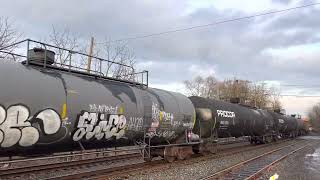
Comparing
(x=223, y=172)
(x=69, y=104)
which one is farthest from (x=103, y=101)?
(x=223, y=172)

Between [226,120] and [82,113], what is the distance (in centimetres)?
1400

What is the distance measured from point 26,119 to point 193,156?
12607 millimetres

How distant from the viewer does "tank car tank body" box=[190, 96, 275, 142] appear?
69.0 ft

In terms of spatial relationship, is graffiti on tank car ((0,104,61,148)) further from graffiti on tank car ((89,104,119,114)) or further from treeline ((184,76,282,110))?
treeline ((184,76,282,110))

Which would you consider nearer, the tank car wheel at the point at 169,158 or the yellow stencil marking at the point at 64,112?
the yellow stencil marking at the point at 64,112

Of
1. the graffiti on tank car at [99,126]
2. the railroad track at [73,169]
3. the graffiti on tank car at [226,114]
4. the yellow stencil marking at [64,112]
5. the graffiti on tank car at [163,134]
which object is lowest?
the railroad track at [73,169]

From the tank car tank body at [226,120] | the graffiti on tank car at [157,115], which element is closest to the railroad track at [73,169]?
the graffiti on tank car at [157,115]

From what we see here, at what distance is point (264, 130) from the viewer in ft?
110

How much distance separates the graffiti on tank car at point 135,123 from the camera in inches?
545

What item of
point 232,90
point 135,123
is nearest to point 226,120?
point 135,123

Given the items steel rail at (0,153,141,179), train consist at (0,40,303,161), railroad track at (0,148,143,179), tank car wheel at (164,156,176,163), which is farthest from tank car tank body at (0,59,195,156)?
steel rail at (0,153,141,179)

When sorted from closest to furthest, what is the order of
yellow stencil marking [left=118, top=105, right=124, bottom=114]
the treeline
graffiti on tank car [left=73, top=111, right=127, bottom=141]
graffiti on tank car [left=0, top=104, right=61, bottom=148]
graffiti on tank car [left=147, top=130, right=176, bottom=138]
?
graffiti on tank car [left=0, top=104, right=61, bottom=148] → graffiti on tank car [left=73, top=111, right=127, bottom=141] → yellow stencil marking [left=118, top=105, right=124, bottom=114] → graffiti on tank car [left=147, top=130, right=176, bottom=138] → the treeline

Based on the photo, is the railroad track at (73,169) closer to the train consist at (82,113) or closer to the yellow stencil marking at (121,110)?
the train consist at (82,113)

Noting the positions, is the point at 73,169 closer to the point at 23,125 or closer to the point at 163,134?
the point at 163,134
